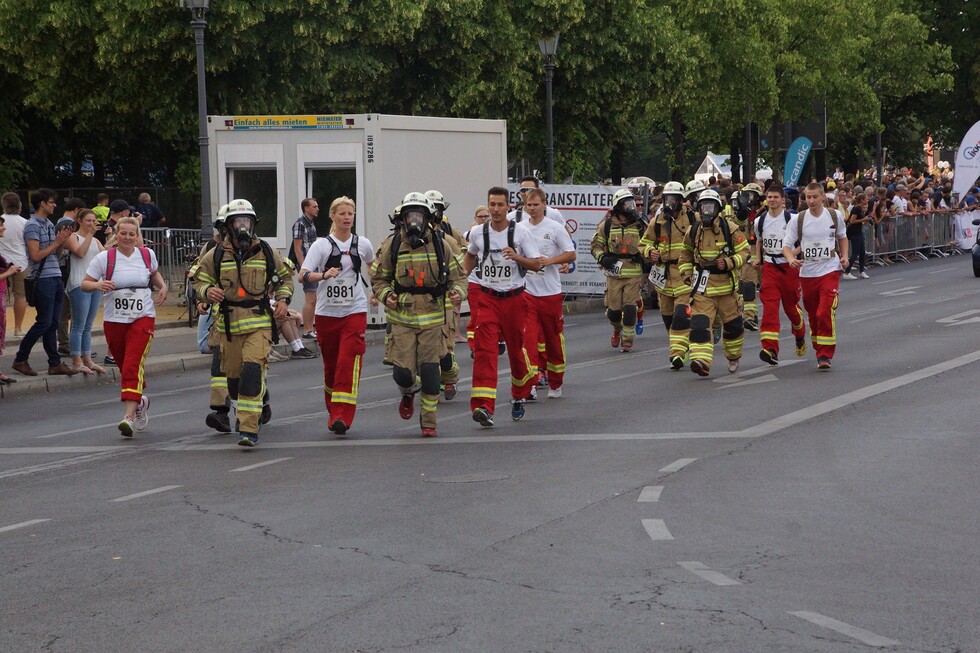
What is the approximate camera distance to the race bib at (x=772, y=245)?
16859mm

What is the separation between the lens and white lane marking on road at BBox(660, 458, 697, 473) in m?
10.4

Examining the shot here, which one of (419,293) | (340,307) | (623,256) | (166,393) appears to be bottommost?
(166,393)

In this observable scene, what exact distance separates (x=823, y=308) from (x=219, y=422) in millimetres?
6527

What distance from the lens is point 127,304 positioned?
1319cm

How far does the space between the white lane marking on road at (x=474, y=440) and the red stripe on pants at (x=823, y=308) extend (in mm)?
4632

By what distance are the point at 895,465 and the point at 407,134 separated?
14.0 m

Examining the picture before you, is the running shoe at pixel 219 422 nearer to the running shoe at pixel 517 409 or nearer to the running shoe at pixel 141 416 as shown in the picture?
the running shoe at pixel 141 416

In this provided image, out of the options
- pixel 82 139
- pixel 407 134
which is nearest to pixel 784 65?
pixel 82 139

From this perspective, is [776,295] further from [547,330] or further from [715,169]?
[715,169]

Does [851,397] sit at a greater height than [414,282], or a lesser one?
lesser

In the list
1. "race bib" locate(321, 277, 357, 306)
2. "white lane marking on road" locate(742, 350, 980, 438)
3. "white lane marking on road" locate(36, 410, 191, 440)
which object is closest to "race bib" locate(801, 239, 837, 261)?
"white lane marking on road" locate(742, 350, 980, 438)

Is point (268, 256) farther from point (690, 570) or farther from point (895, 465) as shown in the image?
point (690, 570)

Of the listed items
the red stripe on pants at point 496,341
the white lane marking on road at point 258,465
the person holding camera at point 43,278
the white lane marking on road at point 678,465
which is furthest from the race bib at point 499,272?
the person holding camera at point 43,278

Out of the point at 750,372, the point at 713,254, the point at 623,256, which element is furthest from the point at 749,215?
the point at 713,254
